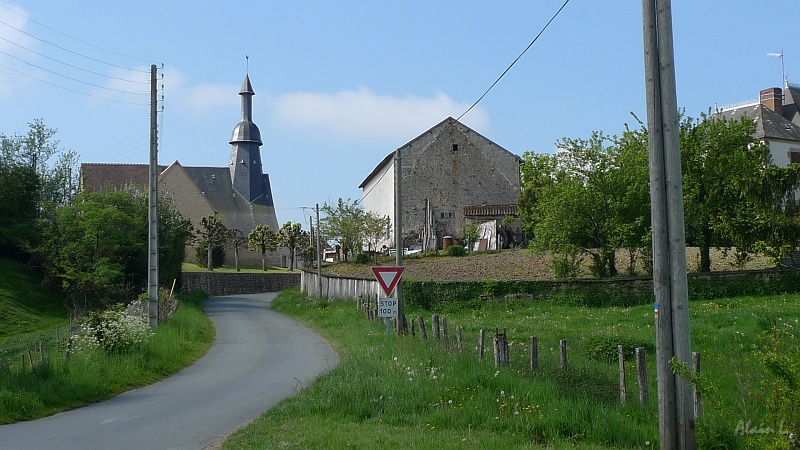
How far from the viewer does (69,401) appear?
16.0 metres

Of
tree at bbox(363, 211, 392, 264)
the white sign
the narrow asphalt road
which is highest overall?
tree at bbox(363, 211, 392, 264)

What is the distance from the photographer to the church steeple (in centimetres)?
10381

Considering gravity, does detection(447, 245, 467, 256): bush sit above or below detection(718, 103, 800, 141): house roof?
below

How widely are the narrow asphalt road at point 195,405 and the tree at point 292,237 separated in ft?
195

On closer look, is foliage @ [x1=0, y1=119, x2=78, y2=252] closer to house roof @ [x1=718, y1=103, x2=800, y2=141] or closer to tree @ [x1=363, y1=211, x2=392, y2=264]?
tree @ [x1=363, y1=211, x2=392, y2=264]

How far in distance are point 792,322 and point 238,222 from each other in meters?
78.9

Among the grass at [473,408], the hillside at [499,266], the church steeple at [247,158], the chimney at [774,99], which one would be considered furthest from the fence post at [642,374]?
the church steeple at [247,158]

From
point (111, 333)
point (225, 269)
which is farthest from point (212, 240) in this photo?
point (111, 333)

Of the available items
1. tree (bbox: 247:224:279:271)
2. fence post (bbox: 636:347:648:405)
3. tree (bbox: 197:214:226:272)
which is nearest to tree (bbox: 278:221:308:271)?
tree (bbox: 247:224:279:271)

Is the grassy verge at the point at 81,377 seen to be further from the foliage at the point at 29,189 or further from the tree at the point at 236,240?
the tree at the point at 236,240

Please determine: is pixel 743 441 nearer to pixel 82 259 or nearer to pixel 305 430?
pixel 305 430

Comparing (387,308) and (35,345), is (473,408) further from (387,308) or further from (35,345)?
(35,345)

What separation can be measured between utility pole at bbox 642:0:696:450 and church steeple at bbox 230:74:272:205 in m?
95.6

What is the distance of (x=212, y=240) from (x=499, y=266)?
42.7m
